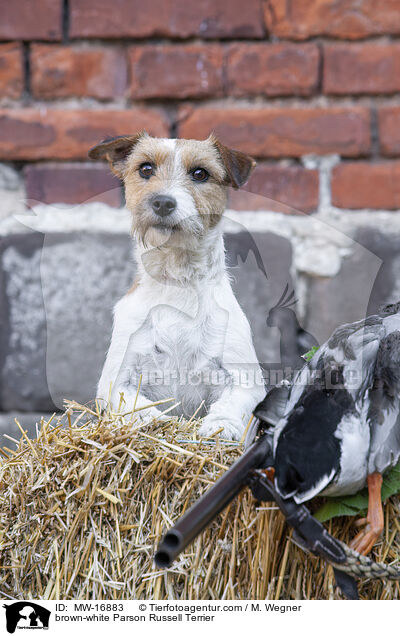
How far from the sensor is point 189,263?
921 mm

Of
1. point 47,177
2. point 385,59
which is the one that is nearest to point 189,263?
point 47,177

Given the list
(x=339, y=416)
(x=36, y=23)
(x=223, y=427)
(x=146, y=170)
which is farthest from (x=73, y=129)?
(x=339, y=416)

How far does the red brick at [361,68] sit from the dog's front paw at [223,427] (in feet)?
3.15

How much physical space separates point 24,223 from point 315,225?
697 millimetres

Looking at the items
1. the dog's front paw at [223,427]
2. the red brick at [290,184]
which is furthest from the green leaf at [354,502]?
the red brick at [290,184]

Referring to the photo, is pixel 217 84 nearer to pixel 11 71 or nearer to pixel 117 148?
pixel 11 71

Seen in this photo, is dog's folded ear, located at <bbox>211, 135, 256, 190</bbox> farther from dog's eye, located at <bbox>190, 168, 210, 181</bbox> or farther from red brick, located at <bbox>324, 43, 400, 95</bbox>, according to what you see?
red brick, located at <bbox>324, 43, 400, 95</bbox>

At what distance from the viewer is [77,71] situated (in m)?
1.46

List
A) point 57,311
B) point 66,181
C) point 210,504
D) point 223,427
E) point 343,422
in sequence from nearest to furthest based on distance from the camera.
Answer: point 210,504, point 343,422, point 223,427, point 57,311, point 66,181

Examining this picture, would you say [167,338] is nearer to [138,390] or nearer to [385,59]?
[138,390]

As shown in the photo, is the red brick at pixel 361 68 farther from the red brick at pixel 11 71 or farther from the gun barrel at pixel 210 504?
the gun barrel at pixel 210 504

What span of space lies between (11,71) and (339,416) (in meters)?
1.21

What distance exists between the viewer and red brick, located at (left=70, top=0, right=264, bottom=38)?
145cm

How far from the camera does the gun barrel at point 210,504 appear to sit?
0.57 meters
